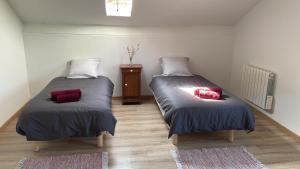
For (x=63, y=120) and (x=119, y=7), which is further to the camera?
(x=119, y=7)

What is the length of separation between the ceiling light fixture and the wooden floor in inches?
68.3

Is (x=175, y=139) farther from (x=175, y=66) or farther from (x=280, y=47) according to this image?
(x=280, y=47)

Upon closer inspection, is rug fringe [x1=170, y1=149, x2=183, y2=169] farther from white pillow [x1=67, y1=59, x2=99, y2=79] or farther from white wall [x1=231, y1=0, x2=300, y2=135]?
white pillow [x1=67, y1=59, x2=99, y2=79]

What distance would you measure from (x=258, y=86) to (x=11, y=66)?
3.50 metres

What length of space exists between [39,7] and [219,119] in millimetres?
2910

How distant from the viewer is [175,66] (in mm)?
4078

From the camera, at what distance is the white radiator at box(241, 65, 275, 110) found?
3312mm

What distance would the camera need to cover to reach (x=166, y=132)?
3.07 metres

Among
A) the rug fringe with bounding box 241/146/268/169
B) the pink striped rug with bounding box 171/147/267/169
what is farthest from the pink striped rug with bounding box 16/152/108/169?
the rug fringe with bounding box 241/146/268/169

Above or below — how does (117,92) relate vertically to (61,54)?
below

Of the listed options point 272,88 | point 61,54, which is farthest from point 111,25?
point 272,88

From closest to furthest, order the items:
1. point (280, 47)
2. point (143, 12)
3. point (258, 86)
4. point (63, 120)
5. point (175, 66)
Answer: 1. point (63, 120)
2. point (280, 47)
3. point (258, 86)
4. point (143, 12)
5. point (175, 66)

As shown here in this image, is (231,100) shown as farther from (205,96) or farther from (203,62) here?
(203,62)

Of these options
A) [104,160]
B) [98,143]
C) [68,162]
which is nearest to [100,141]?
[98,143]
